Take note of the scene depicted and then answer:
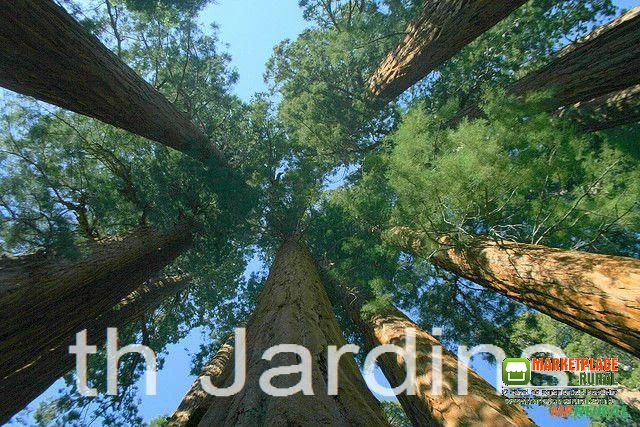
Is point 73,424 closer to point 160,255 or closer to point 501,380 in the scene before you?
point 160,255

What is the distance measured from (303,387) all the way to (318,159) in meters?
9.17

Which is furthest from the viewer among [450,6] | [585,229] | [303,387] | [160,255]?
[160,255]

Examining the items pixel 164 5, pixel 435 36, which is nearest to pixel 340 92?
pixel 435 36

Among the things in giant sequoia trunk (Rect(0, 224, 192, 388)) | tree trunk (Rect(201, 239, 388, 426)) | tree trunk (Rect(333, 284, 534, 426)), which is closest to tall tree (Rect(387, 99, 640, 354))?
tree trunk (Rect(333, 284, 534, 426))

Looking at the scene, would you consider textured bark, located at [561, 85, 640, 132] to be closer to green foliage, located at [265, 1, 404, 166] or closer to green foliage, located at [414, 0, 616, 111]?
green foliage, located at [414, 0, 616, 111]

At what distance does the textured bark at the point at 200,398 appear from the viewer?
2.99 metres

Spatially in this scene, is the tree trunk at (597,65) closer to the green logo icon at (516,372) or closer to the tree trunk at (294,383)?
the green logo icon at (516,372)

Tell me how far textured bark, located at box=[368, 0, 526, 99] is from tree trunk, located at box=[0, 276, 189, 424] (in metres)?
9.52

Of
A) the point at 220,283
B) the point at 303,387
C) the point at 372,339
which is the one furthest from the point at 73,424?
the point at 303,387

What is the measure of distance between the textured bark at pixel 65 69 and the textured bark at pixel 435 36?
19.7ft

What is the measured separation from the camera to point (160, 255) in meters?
7.80

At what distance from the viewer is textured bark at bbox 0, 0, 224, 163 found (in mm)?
3797

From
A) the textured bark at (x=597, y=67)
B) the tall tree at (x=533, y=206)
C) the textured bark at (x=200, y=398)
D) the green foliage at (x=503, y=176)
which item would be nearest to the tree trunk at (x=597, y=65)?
the textured bark at (x=597, y=67)

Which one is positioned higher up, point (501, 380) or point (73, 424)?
point (501, 380)
